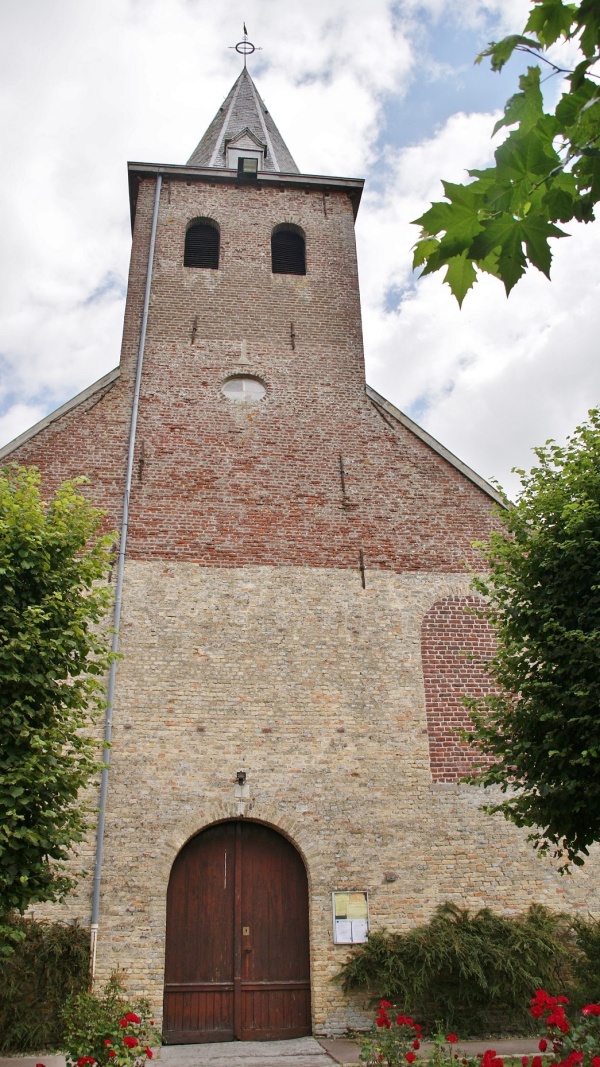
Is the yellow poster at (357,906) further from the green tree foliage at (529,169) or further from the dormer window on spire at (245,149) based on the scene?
the dormer window on spire at (245,149)

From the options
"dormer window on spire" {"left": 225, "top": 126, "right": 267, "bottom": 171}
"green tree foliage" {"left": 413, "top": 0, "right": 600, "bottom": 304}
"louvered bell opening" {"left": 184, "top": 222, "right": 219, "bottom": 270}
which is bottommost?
"green tree foliage" {"left": 413, "top": 0, "right": 600, "bottom": 304}

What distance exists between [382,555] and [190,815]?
4479 mm

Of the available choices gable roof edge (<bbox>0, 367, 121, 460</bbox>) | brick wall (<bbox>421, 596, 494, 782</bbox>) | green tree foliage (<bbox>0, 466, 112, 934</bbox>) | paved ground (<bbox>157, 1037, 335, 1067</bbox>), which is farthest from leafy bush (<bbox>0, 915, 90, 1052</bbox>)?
gable roof edge (<bbox>0, 367, 121, 460</bbox>)

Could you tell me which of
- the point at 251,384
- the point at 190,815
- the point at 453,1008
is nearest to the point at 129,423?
the point at 251,384

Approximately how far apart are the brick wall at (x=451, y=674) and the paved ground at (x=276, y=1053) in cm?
301

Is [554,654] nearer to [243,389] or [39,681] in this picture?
[39,681]

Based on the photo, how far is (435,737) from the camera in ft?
35.3

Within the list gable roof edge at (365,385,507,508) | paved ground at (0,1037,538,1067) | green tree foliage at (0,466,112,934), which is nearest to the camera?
green tree foliage at (0,466,112,934)

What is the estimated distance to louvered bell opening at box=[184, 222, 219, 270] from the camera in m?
14.8

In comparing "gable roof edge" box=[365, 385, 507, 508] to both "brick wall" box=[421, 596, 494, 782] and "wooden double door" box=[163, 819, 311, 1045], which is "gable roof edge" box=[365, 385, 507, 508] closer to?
"brick wall" box=[421, 596, 494, 782]

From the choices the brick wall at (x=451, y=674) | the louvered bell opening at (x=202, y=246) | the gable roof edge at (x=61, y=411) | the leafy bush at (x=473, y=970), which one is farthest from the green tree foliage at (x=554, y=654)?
the louvered bell opening at (x=202, y=246)

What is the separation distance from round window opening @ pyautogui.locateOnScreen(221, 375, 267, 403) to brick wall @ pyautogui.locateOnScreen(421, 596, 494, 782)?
14.5ft

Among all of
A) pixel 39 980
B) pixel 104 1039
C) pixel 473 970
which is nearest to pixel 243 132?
pixel 39 980

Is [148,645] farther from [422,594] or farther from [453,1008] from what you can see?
[453,1008]
